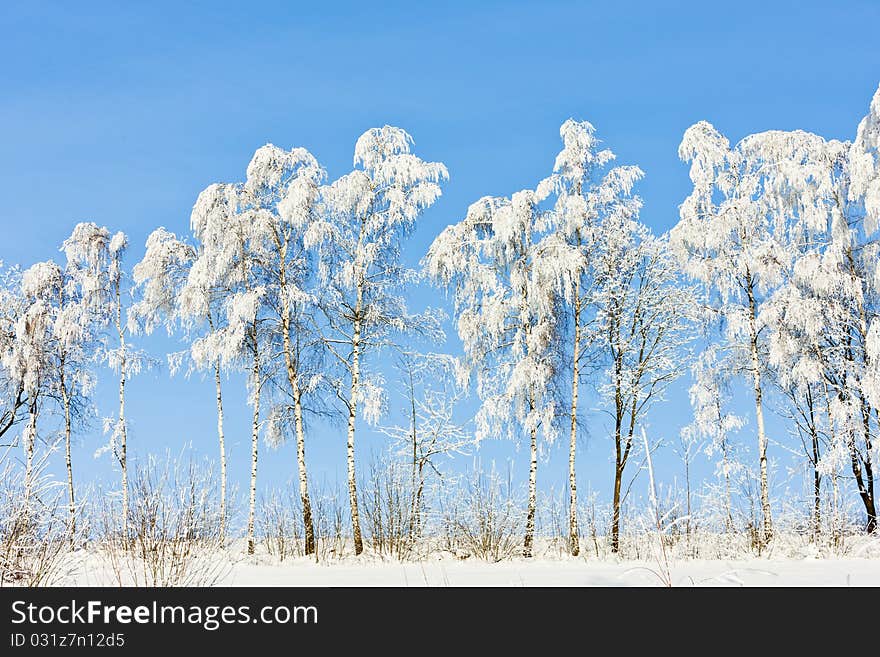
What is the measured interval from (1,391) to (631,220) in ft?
62.7

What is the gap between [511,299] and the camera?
64.7ft

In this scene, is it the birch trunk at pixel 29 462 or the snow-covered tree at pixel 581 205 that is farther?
the snow-covered tree at pixel 581 205

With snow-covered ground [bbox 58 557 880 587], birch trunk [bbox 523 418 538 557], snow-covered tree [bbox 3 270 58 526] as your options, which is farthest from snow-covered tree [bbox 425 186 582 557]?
snow-covered tree [bbox 3 270 58 526]

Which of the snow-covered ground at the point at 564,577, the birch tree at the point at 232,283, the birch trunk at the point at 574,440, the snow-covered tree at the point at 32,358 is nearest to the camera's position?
the snow-covered ground at the point at 564,577

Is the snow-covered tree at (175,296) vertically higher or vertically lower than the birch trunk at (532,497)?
higher

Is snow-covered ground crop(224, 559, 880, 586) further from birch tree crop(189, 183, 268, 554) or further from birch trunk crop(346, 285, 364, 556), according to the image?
birch tree crop(189, 183, 268, 554)

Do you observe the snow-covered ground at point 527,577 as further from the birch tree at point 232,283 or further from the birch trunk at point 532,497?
the birch tree at point 232,283

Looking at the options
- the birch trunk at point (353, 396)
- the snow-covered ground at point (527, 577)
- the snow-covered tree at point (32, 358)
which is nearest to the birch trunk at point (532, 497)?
the birch trunk at point (353, 396)

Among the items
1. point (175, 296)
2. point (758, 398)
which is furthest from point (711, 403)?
point (175, 296)

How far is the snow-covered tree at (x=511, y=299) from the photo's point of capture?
18844mm

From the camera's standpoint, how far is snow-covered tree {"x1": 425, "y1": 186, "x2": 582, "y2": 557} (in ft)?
61.8

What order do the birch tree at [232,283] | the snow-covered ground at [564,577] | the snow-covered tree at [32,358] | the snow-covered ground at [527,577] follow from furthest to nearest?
the snow-covered tree at [32,358]
the birch tree at [232,283]
the snow-covered ground at [564,577]
the snow-covered ground at [527,577]
